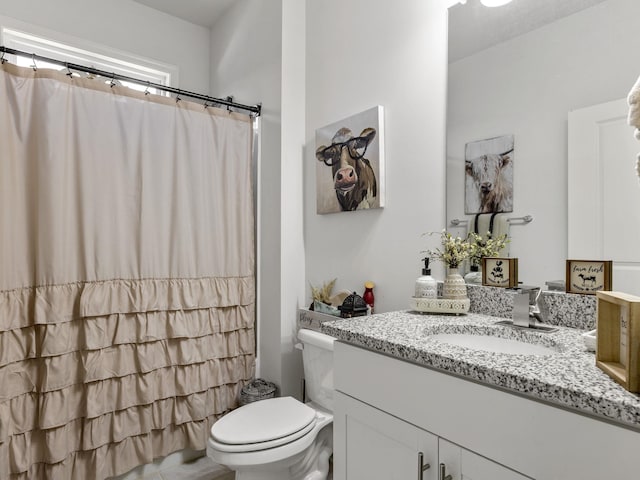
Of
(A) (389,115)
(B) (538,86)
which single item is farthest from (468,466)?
A: (A) (389,115)

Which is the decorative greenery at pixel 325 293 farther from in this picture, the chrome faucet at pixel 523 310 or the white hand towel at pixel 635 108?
the white hand towel at pixel 635 108

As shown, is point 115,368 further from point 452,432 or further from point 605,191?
point 605,191

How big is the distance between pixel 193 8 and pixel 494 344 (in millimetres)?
2888

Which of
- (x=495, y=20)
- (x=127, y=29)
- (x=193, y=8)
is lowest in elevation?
(x=495, y=20)

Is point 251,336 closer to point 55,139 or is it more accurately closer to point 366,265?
point 366,265

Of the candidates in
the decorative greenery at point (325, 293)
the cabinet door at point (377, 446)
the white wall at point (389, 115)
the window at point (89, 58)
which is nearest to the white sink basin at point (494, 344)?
the cabinet door at point (377, 446)

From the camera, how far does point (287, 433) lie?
150 centimetres

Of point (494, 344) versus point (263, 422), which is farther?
point (263, 422)

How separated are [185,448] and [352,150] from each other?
73.1 inches

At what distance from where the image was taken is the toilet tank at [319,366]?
1713 mm

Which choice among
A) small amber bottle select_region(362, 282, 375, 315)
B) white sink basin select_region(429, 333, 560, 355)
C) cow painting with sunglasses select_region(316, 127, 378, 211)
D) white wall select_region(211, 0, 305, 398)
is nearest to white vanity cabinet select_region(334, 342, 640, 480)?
white sink basin select_region(429, 333, 560, 355)

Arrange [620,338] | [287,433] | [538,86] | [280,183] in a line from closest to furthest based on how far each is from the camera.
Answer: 1. [620,338]
2. [538,86]
3. [287,433]
4. [280,183]

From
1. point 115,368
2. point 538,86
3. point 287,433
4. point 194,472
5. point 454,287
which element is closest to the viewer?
point 538,86

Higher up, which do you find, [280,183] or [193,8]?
[193,8]
